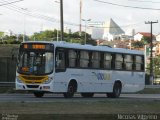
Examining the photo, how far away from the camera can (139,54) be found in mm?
36781

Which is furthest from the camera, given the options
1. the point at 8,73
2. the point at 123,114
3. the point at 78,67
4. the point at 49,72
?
the point at 8,73

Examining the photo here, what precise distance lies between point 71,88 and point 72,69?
1.08 metres

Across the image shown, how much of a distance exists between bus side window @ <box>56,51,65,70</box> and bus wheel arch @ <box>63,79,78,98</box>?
125cm

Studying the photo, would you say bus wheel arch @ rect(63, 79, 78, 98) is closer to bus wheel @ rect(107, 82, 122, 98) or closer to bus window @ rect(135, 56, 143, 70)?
bus wheel @ rect(107, 82, 122, 98)

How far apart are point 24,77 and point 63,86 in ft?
7.11

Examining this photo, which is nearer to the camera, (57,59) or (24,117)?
(24,117)

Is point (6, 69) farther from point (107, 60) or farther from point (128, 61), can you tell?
point (107, 60)

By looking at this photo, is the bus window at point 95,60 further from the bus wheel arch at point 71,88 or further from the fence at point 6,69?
the fence at point 6,69

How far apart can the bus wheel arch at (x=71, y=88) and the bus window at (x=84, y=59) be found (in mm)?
1138

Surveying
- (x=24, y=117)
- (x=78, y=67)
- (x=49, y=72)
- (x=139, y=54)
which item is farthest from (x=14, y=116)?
(x=139, y=54)

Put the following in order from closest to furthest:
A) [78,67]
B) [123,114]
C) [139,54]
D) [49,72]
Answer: [123,114] < [49,72] < [78,67] < [139,54]

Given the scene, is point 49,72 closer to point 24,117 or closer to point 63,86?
point 63,86

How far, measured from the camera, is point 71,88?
3088cm

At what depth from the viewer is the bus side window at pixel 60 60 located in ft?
97.3
